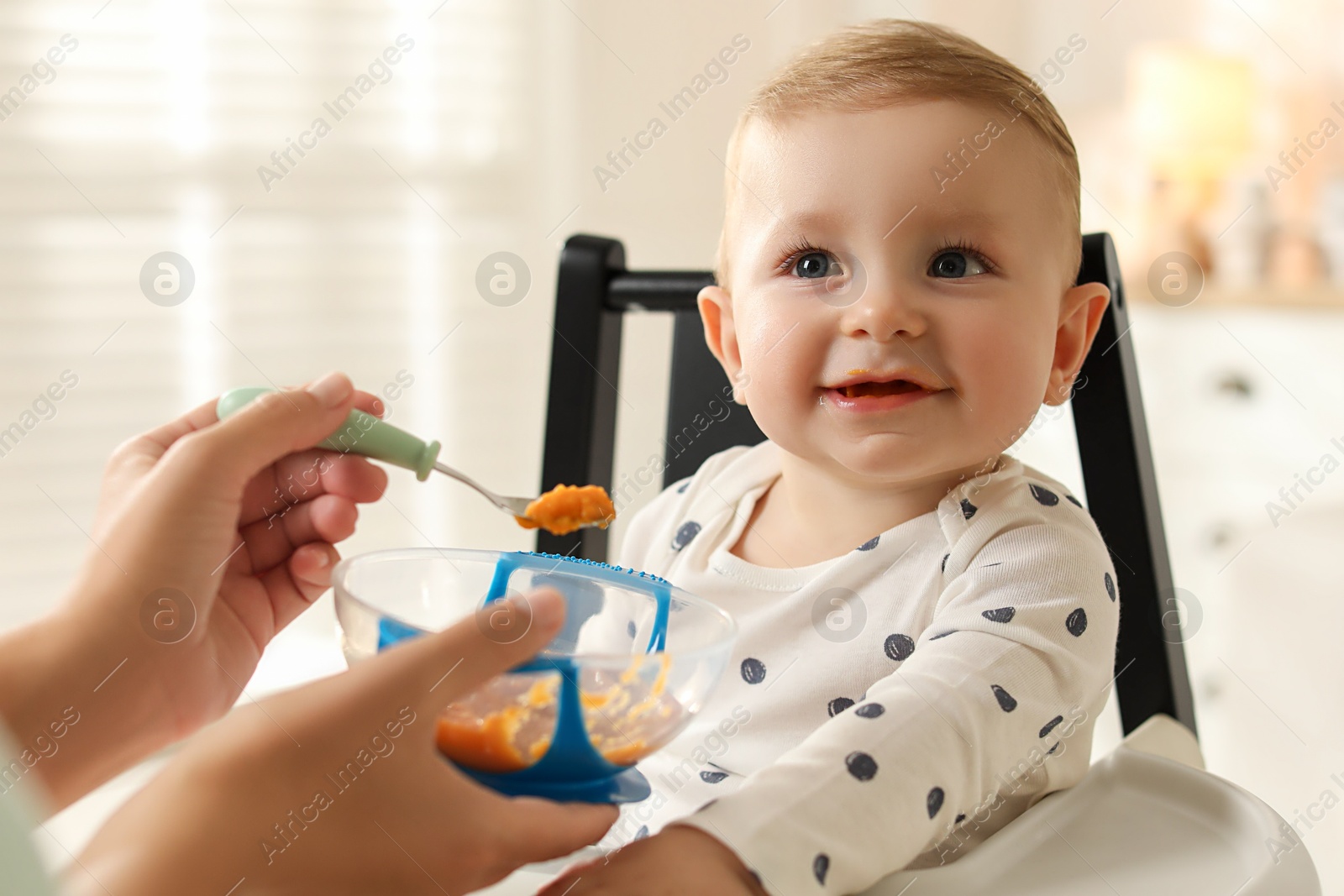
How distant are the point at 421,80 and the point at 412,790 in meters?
2.01

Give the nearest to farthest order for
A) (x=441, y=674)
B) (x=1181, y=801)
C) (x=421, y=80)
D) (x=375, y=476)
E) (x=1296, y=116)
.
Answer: (x=441, y=674), (x=1181, y=801), (x=375, y=476), (x=421, y=80), (x=1296, y=116)

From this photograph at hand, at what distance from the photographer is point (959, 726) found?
569 mm

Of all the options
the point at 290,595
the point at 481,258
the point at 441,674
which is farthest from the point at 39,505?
the point at 441,674

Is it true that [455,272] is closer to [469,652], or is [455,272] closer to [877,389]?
[877,389]

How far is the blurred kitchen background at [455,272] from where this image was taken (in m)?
1.98

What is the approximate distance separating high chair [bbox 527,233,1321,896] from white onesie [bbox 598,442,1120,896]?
31 mm

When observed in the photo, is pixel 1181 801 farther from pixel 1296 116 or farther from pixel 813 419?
pixel 1296 116

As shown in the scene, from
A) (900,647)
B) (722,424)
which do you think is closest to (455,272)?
(722,424)

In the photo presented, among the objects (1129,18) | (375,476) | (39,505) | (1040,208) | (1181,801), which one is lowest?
(39,505)

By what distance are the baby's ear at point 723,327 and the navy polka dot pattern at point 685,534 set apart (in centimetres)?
10

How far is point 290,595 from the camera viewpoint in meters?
Answer: 0.79

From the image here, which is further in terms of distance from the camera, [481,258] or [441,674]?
[481,258]

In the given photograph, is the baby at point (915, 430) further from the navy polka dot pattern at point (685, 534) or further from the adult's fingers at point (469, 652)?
the adult's fingers at point (469, 652)

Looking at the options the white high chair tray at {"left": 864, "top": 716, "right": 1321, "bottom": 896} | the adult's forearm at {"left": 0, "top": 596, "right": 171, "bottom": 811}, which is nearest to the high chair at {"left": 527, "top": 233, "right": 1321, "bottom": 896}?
the white high chair tray at {"left": 864, "top": 716, "right": 1321, "bottom": 896}
